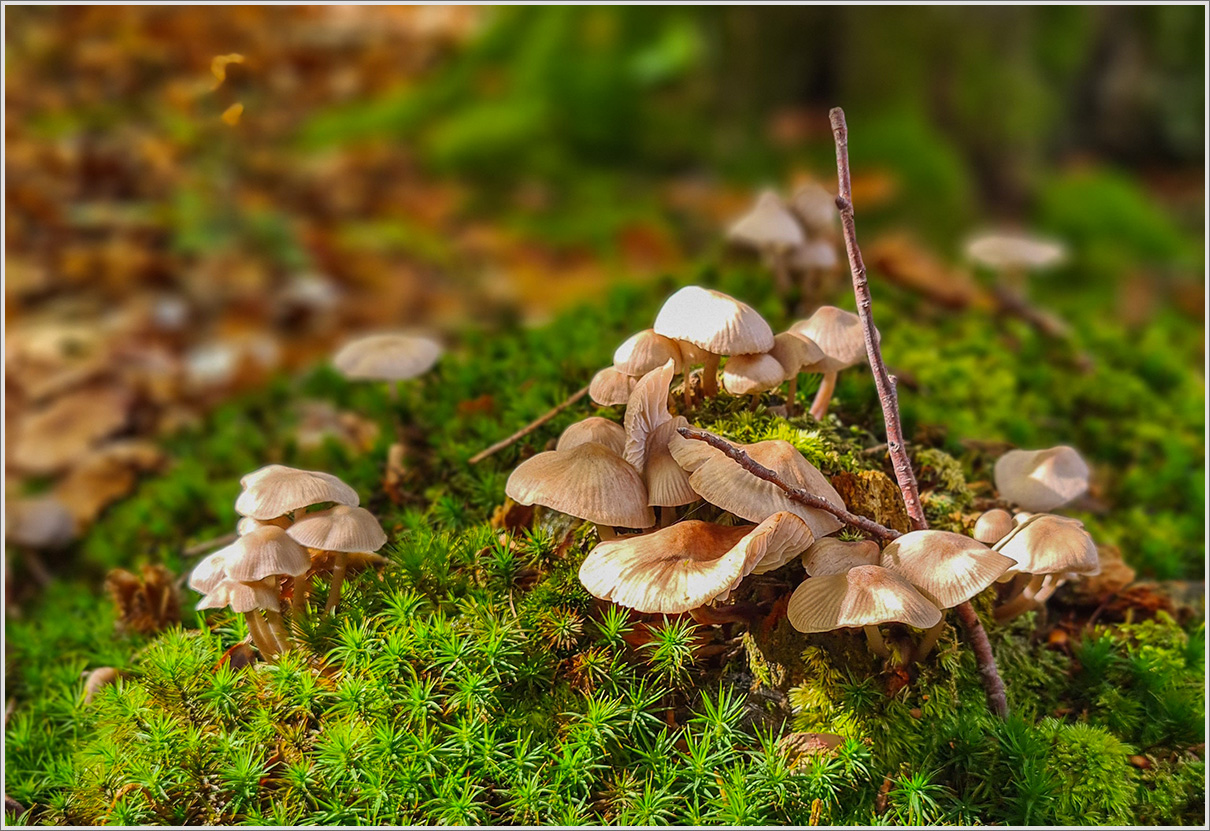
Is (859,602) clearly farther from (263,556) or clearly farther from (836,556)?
(263,556)

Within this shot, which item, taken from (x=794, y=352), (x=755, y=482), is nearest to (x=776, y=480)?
(x=755, y=482)

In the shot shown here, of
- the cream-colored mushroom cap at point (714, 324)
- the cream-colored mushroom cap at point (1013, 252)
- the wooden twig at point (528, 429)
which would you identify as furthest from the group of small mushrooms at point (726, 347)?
the cream-colored mushroom cap at point (1013, 252)

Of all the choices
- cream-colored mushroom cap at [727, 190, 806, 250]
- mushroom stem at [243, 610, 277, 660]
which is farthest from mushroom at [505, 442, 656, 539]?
A: cream-colored mushroom cap at [727, 190, 806, 250]

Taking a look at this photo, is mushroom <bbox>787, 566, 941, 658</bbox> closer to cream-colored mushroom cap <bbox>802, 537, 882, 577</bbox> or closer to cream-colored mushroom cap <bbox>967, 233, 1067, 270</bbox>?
cream-colored mushroom cap <bbox>802, 537, 882, 577</bbox>

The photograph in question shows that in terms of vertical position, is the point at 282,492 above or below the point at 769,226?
below

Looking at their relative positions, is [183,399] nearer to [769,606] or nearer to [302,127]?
[769,606]

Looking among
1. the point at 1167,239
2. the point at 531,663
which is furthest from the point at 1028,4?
the point at 531,663

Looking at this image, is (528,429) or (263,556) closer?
(263,556)
